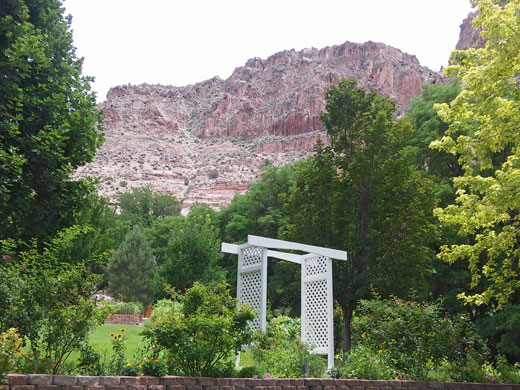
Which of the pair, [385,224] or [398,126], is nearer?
[385,224]

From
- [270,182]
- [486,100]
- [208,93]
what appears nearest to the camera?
[486,100]

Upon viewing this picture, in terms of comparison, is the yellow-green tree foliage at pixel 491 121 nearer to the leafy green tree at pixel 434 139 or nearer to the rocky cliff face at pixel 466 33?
the leafy green tree at pixel 434 139

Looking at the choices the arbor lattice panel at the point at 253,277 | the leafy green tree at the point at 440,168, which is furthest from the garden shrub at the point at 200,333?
the leafy green tree at the point at 440,168

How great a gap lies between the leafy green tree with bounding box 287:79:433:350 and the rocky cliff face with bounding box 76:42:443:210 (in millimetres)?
48944

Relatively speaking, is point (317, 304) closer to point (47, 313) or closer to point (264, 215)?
point (47, 313)

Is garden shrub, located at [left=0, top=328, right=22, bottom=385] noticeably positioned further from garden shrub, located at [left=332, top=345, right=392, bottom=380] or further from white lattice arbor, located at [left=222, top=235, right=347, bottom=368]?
garden shrub, located at [left=332, top=345, right=392, bottom=380]

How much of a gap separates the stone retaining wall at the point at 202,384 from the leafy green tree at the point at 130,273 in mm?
23750

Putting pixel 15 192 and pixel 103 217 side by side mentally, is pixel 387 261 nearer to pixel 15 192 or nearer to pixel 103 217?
pixel 15 192

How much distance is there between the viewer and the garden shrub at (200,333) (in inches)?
230

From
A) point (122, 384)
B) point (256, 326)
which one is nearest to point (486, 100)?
point (256, 326)

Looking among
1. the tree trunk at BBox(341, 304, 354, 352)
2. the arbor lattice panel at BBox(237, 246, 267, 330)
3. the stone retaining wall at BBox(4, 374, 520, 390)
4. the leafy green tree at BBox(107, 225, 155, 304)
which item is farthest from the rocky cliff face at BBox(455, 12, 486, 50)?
the stone retaining wall at BBox(4, 374, 520, 390)

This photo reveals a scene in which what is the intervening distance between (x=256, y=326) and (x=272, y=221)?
1581 centimetres

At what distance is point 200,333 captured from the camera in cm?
605

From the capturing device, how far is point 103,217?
2133cm
